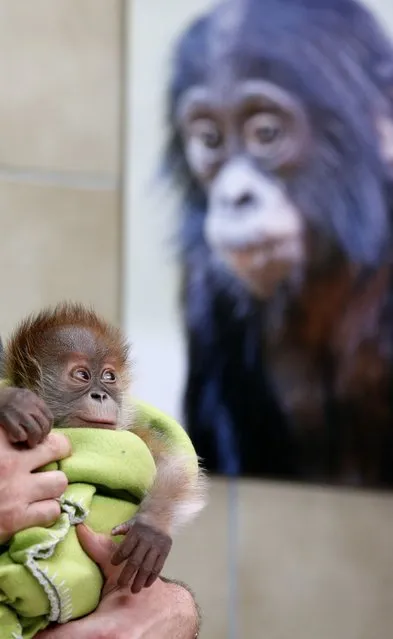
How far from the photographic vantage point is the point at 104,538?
2.10 feet

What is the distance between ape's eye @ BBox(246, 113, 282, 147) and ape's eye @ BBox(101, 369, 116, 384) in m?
0.89

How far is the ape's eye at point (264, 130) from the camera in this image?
1561 millimetres

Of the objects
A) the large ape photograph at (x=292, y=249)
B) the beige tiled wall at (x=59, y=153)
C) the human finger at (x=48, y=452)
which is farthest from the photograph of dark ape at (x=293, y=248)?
the human finger at (x=48, y=452)

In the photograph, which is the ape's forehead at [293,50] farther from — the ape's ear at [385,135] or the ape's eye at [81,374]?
the ape's eye at [81,374]

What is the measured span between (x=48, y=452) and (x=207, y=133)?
1029mm

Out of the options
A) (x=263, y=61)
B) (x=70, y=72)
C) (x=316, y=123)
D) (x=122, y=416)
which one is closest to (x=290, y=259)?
(x=316, y=123)

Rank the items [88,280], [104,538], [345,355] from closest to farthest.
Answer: [104,538] < [345,355] < [88,280]

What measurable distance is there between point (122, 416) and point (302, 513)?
895 millimetres

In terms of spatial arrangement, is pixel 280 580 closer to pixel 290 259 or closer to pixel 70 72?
pixel 290 259

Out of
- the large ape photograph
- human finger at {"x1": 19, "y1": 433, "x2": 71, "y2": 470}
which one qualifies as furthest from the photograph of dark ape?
human finger at {"x1": 19, "y1": 433, "x2": 71, "y2": 470}

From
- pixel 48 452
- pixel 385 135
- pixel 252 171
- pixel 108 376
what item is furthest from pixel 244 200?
pixel 48 452

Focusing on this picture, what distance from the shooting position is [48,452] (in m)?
0.64

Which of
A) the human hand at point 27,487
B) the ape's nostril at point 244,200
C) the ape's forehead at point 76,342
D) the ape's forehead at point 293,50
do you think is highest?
the ape's forehead at point 293,50

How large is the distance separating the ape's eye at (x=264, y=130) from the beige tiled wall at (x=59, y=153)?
228 millimetres
